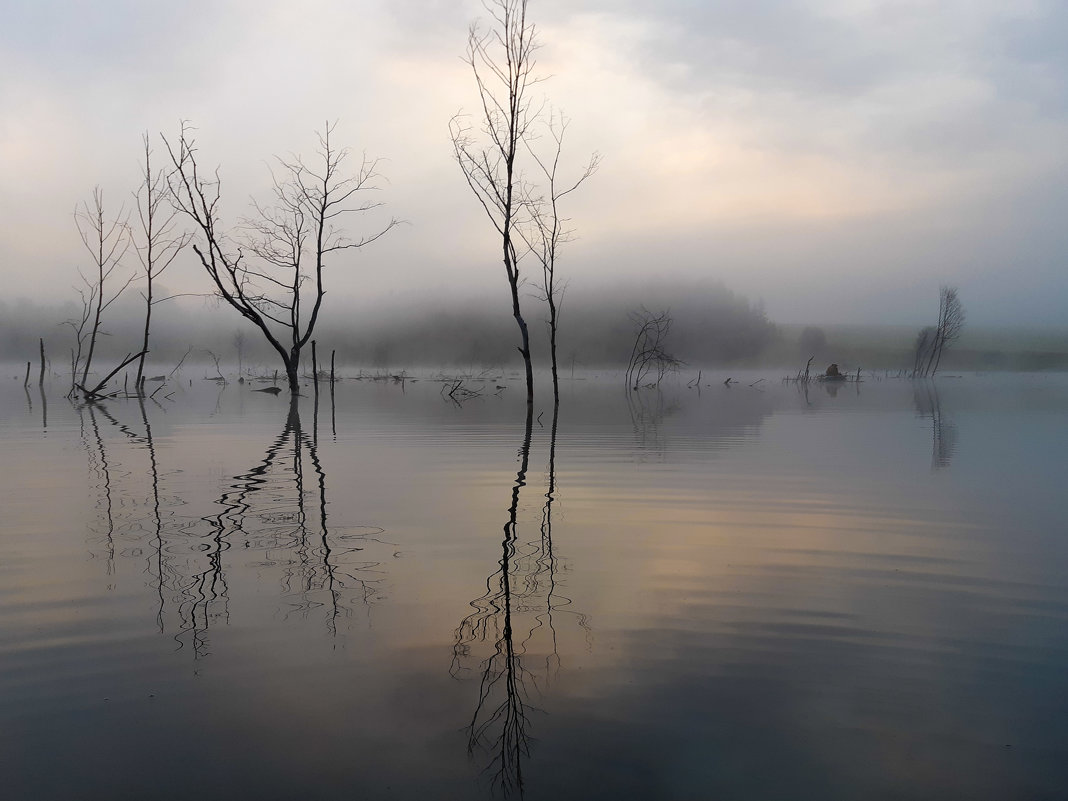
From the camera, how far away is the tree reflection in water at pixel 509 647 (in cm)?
245

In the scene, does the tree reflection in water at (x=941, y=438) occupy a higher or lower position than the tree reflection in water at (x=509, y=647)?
higher

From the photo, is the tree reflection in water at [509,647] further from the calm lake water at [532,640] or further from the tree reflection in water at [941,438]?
the tree reflection in water at [941,438]

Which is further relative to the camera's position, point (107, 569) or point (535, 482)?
point (535, 482)

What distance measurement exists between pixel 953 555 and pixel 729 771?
3.30 m

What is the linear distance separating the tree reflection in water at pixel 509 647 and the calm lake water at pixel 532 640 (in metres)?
0.01

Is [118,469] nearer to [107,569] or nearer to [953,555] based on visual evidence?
[107,569]

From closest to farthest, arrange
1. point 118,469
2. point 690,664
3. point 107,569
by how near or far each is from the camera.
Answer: point 690,664 → point 107,569 → point 118,469

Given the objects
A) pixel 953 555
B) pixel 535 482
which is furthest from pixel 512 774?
pixel 535 482

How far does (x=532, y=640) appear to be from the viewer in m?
3.29

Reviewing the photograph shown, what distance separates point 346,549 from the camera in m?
4.87

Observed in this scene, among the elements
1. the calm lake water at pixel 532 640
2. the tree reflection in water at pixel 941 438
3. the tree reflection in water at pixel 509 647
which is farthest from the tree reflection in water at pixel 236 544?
the tree reflection in water at pixel 941 438

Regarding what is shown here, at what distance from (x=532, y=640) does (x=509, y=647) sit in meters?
0.12

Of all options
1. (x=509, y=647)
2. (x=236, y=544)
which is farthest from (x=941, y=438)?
(x=509, y=647)

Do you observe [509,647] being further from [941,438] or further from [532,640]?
[941,438]
